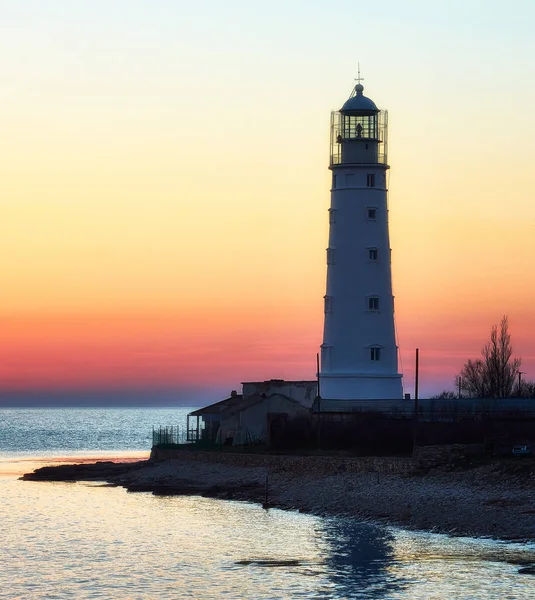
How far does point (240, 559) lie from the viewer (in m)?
34.8

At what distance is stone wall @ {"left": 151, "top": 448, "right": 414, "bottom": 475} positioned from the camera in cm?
4700

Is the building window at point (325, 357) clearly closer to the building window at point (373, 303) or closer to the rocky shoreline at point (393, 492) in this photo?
the building window at point (373, 303)

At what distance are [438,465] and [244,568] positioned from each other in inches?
583

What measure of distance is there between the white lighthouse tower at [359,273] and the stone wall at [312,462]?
6.26 meters

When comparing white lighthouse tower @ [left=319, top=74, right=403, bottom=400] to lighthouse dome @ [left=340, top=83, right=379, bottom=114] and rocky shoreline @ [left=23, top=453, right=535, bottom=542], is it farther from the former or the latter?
rocky shoreline @ [left=23, top=453, right=535, bottom=542]

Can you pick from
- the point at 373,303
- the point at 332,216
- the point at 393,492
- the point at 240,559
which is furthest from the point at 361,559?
the point at 332,216

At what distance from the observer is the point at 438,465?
4591cm

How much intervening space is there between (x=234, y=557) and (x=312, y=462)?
15653mm

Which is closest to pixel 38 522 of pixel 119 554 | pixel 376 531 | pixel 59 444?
pixel 119 554

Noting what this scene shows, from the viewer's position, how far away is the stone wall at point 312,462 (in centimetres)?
4700

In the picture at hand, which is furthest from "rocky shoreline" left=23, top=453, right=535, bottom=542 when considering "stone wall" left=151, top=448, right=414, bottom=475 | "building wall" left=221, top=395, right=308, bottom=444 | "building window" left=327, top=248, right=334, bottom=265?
"building window" left=327, top=248, right=334, bottom=265

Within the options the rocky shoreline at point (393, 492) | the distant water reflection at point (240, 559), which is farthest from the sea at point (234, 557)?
the rocky shoreline at point (393, 492)

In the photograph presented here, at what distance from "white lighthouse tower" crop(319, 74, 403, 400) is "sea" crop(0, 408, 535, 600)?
11946mm

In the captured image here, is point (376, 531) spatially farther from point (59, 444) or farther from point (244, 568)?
point (59, 444)
